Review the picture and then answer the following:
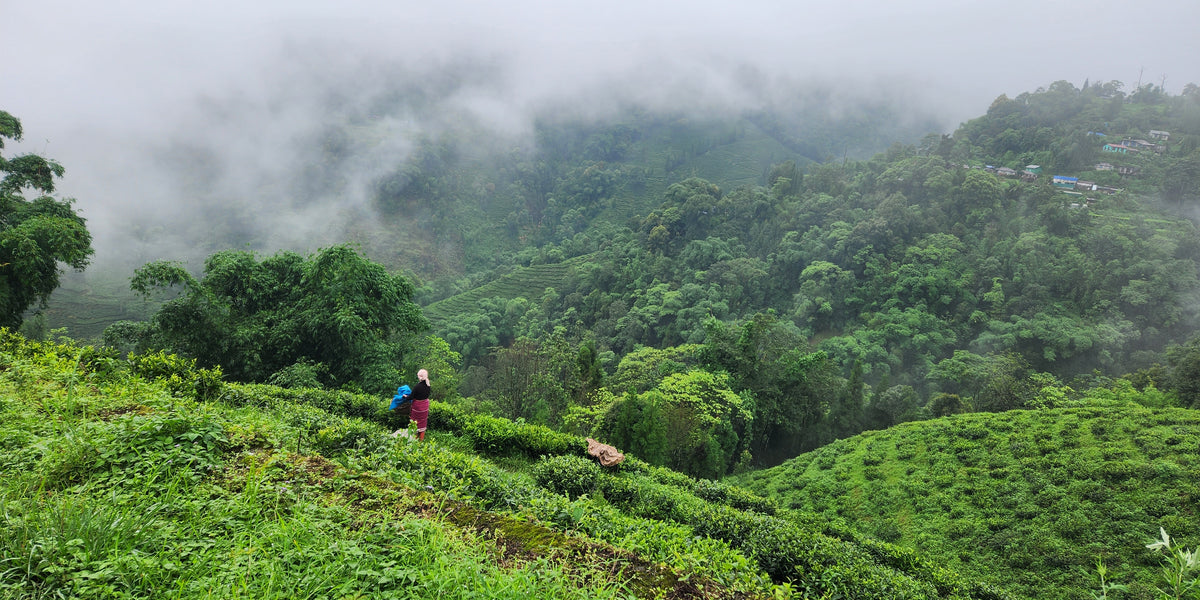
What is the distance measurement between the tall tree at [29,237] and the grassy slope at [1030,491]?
21.5m

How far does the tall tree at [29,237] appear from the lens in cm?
1103

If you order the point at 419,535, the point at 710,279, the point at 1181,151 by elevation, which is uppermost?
the point at 1181,151

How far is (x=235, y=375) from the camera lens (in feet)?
39.0

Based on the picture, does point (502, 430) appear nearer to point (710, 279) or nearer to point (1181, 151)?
point (710, 279)

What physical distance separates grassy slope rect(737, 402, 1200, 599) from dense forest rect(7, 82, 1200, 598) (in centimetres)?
7

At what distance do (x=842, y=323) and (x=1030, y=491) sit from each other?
33554 millimetres

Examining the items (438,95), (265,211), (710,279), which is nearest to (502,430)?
(710,279)

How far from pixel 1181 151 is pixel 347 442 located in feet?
270

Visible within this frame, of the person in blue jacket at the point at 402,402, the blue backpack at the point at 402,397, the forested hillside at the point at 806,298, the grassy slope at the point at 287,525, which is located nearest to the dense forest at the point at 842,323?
the forested hillside at the point at 806,298

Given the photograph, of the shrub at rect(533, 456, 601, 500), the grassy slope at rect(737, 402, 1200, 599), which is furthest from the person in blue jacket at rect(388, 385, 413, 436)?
the grassy slope at rect(737, 402, 1200, 599)

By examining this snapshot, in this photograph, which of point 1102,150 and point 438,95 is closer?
point 1102,150

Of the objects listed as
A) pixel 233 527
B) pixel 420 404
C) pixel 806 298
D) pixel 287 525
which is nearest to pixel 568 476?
pixel 420 404

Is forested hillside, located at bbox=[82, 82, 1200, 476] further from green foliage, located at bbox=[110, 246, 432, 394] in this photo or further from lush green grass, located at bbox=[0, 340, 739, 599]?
lush green grass, located at bbox=[0, 340, 739, 599]

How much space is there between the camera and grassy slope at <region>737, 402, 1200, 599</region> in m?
10.4
